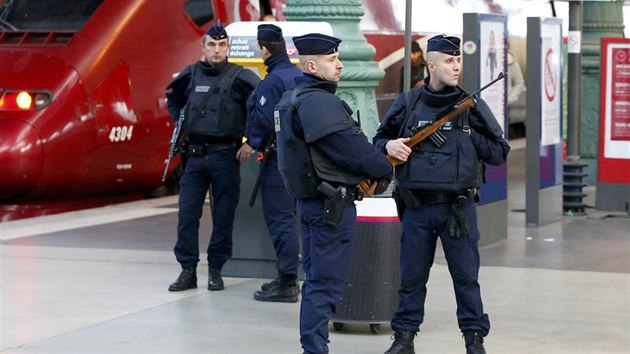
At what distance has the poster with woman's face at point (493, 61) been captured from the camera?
40.1ft

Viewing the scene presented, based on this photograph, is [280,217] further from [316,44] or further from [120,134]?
[120,134]

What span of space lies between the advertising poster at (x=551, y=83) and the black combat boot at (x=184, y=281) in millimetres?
4877

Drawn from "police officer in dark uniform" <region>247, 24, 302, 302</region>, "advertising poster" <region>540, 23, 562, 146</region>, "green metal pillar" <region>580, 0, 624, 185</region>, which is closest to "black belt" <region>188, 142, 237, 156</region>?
"police officer in dark uniform" <region>247, 24, 302, 302</region>

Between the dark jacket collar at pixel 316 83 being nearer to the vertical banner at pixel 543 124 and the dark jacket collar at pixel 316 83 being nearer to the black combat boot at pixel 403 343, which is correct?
the black combat boot at pixel 403 343

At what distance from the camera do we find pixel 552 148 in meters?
13.8

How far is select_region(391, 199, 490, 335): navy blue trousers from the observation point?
7.38m

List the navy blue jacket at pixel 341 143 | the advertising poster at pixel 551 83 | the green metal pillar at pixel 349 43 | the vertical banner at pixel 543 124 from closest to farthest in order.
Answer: the navy blue jacket at pixel 341 143 < the green metal pillar at pixel 349 43 < the vertical banner at pixel 543 124 < the advertising poster at pixel 551 83

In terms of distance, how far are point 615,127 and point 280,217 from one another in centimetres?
608

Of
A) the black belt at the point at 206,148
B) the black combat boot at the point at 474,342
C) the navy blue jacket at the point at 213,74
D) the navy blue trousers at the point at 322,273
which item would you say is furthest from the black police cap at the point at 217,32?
the black combat boot at the point at 474,342

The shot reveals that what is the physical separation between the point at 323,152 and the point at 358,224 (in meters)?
1.34

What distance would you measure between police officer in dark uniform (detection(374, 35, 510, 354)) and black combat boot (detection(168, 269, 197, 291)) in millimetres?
2679

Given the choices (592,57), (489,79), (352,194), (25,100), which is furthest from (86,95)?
(352,194)

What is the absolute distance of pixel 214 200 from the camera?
9.84 meters

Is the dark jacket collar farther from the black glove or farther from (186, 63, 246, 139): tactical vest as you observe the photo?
(186, 63, 246, 139): tactical vest
